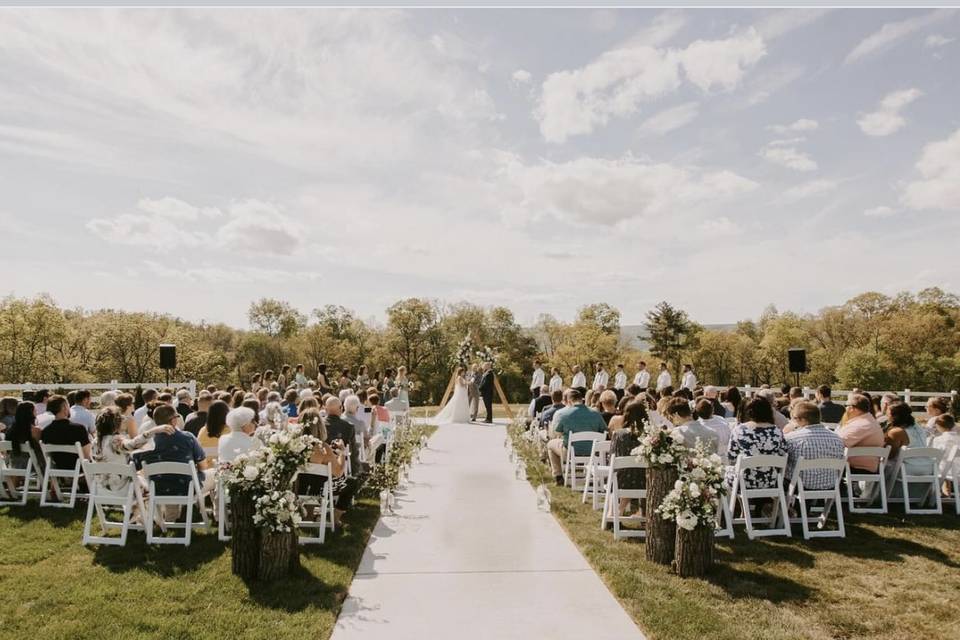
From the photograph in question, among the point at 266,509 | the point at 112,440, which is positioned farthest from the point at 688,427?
the point at 112,440

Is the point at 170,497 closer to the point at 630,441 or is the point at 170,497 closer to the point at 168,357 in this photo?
the point at 630,441

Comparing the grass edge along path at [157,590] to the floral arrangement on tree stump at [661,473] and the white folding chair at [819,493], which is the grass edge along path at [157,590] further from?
the white folding chair at [819,493]

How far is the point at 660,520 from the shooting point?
19.0ft

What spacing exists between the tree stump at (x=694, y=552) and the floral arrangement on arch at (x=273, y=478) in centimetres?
341

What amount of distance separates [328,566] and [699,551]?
3.41m

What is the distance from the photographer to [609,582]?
533cm

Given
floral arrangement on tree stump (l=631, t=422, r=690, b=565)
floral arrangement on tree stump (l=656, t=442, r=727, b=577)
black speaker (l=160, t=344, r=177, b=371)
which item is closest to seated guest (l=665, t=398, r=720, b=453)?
floral arrangement on tree stump (l=631, t=422, r=690, b=565)

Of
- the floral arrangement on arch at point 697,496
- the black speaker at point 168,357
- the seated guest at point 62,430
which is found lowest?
the floral arrangement on arch at point 697,496

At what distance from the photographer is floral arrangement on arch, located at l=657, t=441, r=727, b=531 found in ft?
17.7

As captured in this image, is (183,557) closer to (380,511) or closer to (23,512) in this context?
(380,511)

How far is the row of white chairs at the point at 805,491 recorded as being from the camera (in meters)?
6.62

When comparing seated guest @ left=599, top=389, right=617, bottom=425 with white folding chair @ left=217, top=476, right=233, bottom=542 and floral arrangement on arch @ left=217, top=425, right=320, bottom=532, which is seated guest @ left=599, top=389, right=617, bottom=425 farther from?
white folding chair @ left=217, top=476, right=233, bottom=542

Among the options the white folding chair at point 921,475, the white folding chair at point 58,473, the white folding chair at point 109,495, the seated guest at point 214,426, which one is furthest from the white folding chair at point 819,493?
the white folding chair at point 58,473

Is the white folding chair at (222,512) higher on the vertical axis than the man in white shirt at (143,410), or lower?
lower
